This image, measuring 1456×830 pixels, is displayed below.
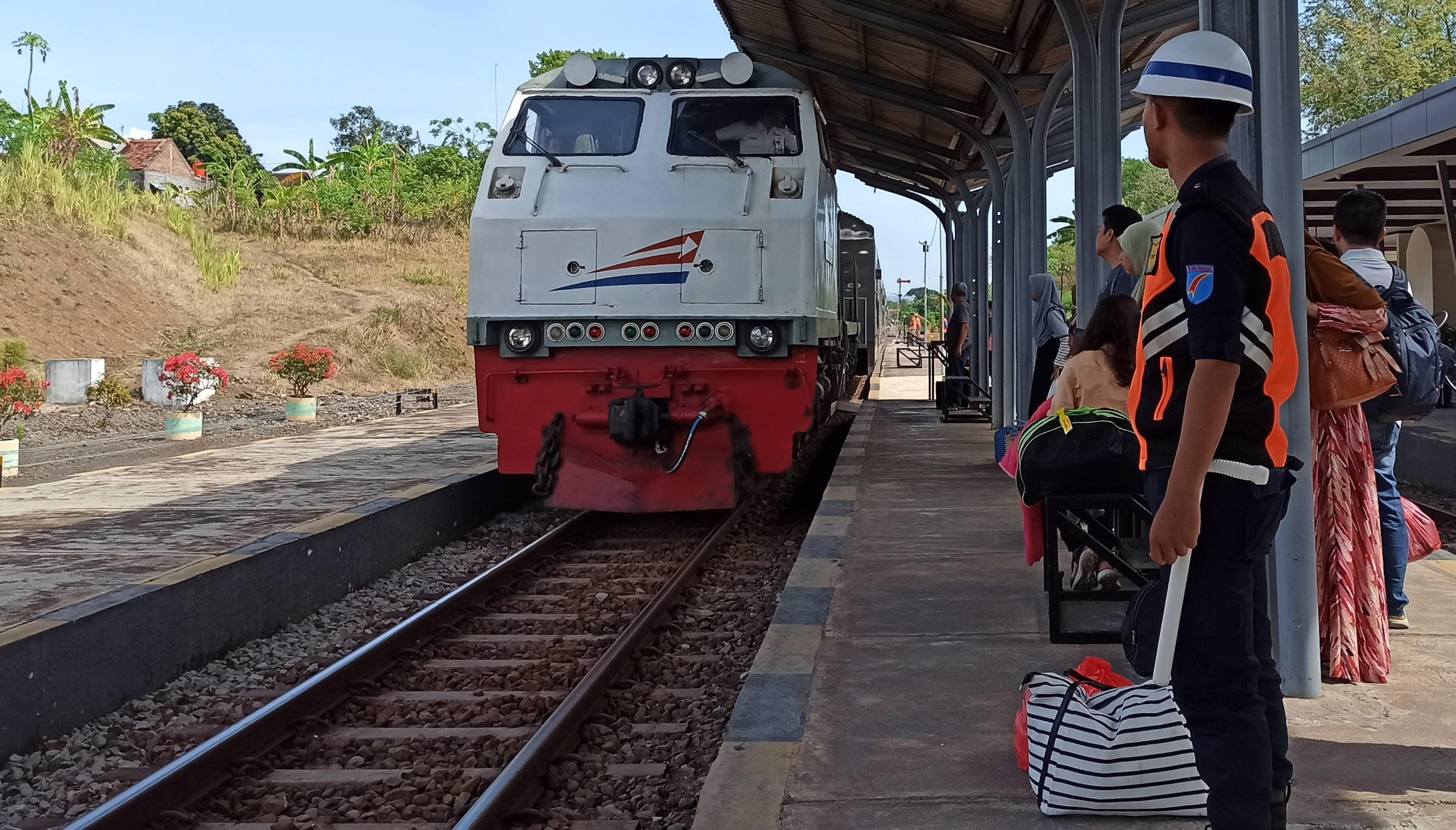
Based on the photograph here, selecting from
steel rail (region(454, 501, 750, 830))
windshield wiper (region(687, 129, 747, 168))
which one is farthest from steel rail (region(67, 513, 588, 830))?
windshield wiper (region(687, 129, 747, 168))

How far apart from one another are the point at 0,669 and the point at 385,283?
105ft

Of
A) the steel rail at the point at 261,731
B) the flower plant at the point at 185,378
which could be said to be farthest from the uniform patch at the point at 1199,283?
the flower plant at the point at 185,378

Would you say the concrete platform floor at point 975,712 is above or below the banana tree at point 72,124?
below

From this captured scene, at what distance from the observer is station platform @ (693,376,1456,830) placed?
343cm

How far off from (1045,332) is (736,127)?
111 inches

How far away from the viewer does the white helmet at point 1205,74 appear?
287 cm

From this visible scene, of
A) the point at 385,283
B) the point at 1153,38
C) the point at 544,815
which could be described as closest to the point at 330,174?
the point at 385,283

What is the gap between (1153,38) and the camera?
40.1ft

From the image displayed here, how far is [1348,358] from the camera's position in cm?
427

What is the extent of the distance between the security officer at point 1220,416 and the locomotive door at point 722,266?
592 cm

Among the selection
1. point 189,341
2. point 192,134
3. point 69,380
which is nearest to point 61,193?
point 189,341

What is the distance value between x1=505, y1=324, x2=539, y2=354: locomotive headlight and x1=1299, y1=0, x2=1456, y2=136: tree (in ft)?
124

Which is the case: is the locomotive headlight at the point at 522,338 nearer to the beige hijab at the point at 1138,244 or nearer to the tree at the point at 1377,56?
the beige hijab at the point at 1138,244

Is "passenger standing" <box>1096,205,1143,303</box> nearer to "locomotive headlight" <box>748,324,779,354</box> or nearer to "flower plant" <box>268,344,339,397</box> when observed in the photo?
"locomotive headlight" <box>748,324,779,354</box>
